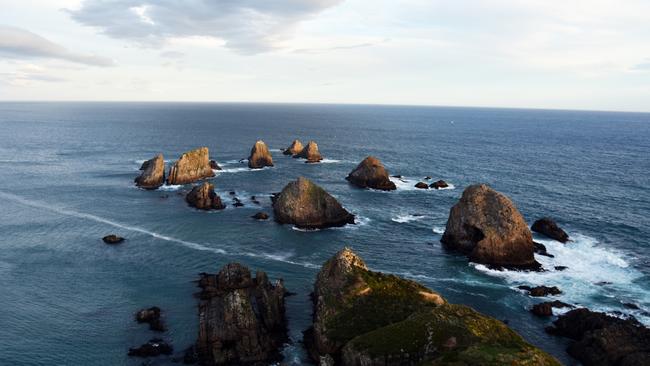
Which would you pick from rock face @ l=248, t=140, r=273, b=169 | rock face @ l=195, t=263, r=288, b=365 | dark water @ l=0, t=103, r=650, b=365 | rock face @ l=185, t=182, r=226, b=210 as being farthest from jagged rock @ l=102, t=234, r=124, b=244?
rock face @ l=248, t=140, r=273, b=169

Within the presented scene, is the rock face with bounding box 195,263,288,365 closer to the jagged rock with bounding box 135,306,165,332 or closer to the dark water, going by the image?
the dark water

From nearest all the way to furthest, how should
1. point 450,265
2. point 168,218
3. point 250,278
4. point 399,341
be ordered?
point 399,341 → point 250,278 → point 450,265 → point 168,218

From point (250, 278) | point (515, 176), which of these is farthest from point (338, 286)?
point (515, 176)

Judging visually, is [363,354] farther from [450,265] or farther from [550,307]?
[450,265]

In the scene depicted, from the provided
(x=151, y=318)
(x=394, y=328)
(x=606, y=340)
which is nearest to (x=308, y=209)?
(x=151, y=318)

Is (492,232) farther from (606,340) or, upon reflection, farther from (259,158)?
(259,158)

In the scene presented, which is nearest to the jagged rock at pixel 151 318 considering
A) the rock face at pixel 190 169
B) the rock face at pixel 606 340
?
the rock face at pixel 606 340
